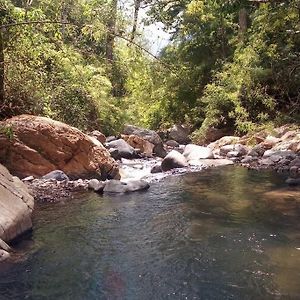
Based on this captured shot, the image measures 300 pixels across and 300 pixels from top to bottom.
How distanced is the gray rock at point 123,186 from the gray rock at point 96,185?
74mm

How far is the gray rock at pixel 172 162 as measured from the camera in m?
10.4

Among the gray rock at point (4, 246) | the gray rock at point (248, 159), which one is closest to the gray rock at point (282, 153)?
the gray rock at point (248, 159)

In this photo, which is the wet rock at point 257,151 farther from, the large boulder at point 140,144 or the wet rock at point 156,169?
the wet rock at point 156,169

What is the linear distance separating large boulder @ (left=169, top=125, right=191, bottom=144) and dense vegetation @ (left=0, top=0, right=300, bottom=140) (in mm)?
566

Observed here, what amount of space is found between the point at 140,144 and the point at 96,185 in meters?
5.75

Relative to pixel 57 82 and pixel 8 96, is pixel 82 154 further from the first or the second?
pixel 57 82

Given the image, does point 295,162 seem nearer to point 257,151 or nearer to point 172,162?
point 257,151

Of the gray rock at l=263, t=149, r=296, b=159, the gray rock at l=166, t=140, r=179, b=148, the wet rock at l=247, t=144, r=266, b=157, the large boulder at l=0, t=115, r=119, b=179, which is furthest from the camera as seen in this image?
the gray rock at l=166, t=140, r=179, b=148

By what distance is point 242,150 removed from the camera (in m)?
12.7

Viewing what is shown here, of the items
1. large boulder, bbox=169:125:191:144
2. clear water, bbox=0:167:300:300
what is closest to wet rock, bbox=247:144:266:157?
clear water, bbox=0:167:300:300

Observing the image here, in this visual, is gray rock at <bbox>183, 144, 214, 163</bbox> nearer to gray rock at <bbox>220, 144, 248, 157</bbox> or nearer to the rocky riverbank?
the rocky riverbank

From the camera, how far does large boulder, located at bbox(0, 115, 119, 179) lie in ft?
26.5

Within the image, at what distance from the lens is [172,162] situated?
10.6 m

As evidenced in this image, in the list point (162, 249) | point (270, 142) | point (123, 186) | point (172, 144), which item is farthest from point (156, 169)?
point (172, 144)
